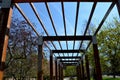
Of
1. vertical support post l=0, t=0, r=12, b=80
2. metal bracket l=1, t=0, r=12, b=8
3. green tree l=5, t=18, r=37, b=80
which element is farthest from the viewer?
green tree l=5, t=18, r=37, b=80

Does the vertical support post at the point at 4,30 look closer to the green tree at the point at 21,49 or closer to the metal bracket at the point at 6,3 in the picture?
the metal bracket at the point at 6,3

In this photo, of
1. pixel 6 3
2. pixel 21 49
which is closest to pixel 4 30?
pixel 6 3

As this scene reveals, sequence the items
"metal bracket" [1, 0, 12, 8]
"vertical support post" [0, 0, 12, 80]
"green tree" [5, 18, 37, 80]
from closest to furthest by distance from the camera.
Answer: "vertical support post" [0, 0, 12, 80] → "metal bracket" [1, 0, 12, 8] → "green tree" [5, 18, 37, 80]

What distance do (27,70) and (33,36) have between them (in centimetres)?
318

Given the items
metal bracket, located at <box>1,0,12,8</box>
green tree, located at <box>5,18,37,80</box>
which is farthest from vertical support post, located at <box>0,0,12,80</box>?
green tree, located at <box>5,18,37,80</box>

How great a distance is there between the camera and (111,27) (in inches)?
1097

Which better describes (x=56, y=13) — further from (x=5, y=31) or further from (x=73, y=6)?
(x=5, y=31)

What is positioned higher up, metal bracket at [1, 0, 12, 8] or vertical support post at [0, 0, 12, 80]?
metal bracket at [1, 0, 12, 8]

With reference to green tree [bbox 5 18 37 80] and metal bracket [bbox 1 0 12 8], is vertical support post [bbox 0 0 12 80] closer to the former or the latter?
metal bracket [bbox 1 0 12 8]

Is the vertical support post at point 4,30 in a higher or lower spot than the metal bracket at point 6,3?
lower

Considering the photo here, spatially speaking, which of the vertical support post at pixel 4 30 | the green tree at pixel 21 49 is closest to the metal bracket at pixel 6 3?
the vertical support post at pixel 4 30

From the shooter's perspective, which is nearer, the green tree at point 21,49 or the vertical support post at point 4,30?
the vertical support post at point 4,30

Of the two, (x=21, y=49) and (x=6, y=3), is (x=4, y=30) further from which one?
(x=21, y=49)

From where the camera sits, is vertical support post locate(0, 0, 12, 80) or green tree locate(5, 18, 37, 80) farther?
green tree locate(5, 18, 37, 80)
